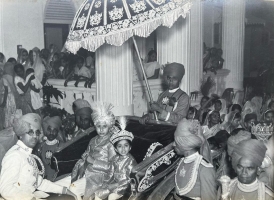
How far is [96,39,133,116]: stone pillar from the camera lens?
251 inches

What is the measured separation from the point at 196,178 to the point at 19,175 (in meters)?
1.63

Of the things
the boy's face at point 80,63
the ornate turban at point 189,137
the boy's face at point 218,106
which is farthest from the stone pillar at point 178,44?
the ornate turban at point 189,137

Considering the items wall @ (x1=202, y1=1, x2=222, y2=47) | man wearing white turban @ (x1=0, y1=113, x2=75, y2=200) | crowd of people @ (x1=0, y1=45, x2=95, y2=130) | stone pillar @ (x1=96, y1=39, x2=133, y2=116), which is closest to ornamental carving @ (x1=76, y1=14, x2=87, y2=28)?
man wearing white turban @ (x1=0, y1=113, x2=75, y2=200)

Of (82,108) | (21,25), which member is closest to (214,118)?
(82,108)

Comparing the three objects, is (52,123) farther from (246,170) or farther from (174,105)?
(246,170)

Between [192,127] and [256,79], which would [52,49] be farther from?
[192,127]

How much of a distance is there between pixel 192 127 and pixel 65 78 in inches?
217

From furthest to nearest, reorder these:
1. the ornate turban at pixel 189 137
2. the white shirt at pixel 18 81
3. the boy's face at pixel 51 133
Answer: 1. the white shirt at pixel 18 81
2. the boy's face at pixel 51 133
3. the ornate turban at pixel 189 137

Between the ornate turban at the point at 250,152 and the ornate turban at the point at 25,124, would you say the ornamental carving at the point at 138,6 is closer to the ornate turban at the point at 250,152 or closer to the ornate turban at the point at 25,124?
the ornate turban at the point at 25,124

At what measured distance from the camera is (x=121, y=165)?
4219mm

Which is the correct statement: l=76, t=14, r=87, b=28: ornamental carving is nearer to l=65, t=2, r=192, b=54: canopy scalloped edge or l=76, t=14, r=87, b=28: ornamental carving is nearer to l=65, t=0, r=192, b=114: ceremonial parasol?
l=65, t=0, r=192, b=114: ceremonial parasol

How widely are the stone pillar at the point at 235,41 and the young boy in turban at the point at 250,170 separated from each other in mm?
6572

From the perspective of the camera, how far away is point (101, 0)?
4539 millimetres

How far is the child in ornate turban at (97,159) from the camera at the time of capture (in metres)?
4.39
